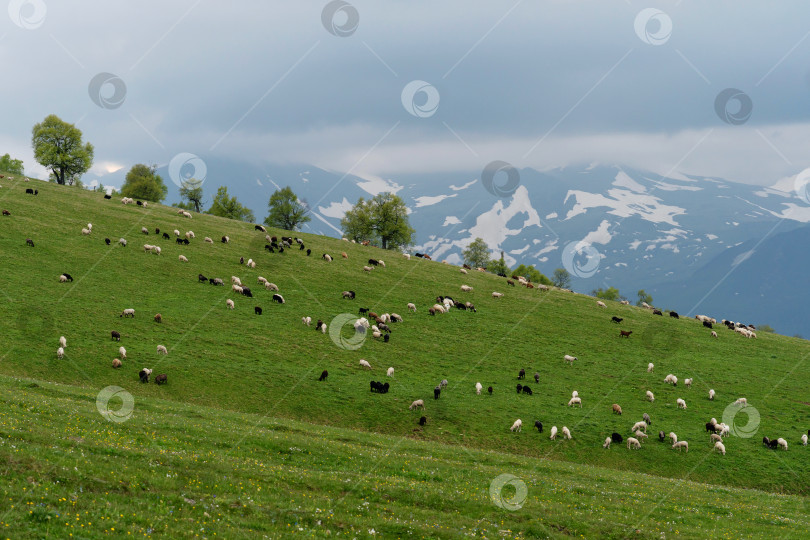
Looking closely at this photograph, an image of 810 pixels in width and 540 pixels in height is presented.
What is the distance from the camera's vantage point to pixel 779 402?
49.4 metres

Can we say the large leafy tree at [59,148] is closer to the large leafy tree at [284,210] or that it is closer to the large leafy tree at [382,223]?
the large leafy tree at [284,210]

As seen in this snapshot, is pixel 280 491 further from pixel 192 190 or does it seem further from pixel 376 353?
pixel 192 190

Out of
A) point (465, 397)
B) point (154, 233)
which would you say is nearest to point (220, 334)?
point (465, 397)

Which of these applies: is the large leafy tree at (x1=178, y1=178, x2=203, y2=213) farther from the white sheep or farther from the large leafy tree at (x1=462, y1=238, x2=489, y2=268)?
the white sheep

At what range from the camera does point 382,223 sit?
115m

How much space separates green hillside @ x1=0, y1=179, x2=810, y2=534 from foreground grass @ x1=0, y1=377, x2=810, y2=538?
5.60ft

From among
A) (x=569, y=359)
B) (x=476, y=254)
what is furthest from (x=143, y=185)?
(x=569, y=359)

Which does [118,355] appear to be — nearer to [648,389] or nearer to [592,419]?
[592,419]

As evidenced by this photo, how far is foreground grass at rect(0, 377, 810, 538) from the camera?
1410 cm

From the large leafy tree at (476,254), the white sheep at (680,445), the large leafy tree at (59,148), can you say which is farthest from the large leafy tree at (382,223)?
the white sheep at (680,445)

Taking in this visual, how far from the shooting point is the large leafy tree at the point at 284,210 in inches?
5074

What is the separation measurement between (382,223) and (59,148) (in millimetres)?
62982

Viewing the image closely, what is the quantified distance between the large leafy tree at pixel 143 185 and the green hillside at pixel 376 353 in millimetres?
52155

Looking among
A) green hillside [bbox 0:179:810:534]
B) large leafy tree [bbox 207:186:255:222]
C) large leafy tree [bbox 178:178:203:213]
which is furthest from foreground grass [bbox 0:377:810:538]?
large leafy tree [bbox 178:178:203:213]
